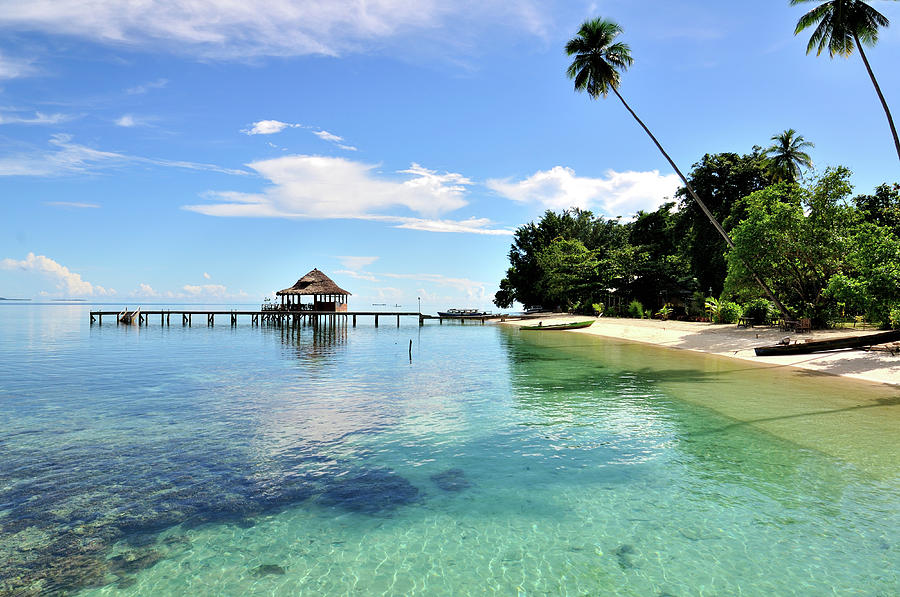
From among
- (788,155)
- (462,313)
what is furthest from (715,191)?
(462,313)

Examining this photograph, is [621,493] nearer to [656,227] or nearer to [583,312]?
[583,312]

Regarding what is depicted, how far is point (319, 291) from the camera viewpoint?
62312mm

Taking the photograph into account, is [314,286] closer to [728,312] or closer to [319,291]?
[319,291]

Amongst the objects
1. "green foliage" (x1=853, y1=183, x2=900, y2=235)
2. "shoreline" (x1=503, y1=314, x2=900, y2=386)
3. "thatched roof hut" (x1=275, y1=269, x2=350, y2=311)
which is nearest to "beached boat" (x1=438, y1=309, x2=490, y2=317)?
"thatched roof hut" (x1=275, y1=269, x2=350, y2=311)

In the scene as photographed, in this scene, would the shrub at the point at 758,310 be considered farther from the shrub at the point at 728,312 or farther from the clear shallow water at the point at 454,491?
→ the clear shallow water at the point at 454,491

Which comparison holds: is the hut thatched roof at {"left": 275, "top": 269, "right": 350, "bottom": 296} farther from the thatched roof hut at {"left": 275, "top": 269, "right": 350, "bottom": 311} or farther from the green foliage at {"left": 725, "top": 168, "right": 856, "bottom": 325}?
the green foliage at {"left": 725, "top": 168, "right": 856, "bottom": 325}

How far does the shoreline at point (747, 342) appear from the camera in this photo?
66.3 ft

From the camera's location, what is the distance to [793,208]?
2841 centimetres

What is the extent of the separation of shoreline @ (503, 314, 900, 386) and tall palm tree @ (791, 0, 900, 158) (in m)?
12.6

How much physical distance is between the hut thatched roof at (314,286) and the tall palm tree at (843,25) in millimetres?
53037

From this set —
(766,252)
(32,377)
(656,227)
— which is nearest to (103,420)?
(32,377)

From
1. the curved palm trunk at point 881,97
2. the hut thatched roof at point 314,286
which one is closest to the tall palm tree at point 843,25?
the curved palm trunk at point 881,97

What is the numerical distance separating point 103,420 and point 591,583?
1444 cm

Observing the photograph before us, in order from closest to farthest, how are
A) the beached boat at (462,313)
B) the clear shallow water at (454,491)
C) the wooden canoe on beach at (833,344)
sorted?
the clear shallow water at (454,491)
the wooden canoe on beach at (833,344)
the beached boat at (462,313)
